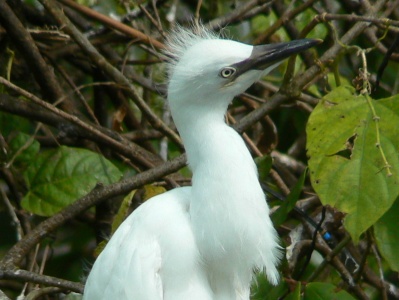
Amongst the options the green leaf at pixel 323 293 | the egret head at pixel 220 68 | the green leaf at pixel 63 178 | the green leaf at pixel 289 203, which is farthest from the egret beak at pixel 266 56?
the green leaf at pixel 63 178

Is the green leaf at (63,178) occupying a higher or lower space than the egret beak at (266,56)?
higher

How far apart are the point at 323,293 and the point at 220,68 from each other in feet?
2.11

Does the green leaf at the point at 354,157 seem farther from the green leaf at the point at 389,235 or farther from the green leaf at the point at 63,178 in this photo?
the green leaf at the point at 63,178

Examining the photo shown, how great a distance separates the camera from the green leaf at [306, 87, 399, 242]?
1.98 m

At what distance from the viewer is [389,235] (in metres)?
2.17

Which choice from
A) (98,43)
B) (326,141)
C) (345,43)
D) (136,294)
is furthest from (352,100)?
(98,43)

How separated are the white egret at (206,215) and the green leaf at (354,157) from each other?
0.18 metres

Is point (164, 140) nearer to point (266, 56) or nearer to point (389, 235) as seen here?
point (266, 56)

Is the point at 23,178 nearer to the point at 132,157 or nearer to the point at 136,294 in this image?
the point at 132,157

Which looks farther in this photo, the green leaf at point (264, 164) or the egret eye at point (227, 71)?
the green leaf at point (264, 164)

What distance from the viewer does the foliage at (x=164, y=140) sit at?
2123 mm

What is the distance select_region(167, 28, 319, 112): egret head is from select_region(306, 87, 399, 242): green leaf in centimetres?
18

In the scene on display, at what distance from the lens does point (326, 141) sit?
212 cm

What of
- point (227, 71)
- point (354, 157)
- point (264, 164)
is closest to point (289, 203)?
point (264, 164)
